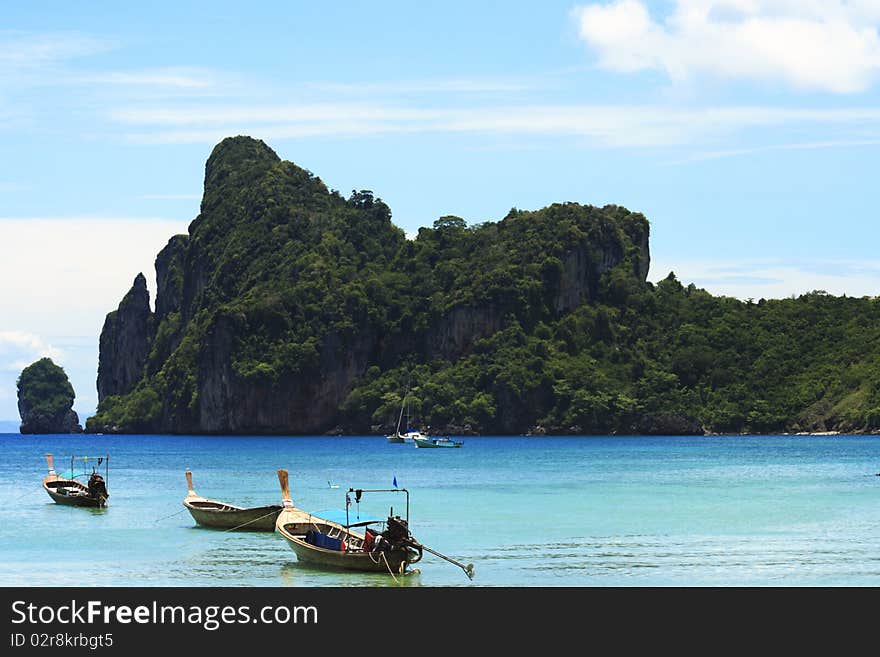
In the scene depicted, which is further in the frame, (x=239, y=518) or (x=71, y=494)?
(x=71, y=494)

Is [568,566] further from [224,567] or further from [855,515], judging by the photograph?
[855,515]

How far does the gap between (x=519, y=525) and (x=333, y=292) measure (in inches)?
4829

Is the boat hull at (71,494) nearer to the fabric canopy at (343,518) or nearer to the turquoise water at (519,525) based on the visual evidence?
the turquoise water at (519,525)

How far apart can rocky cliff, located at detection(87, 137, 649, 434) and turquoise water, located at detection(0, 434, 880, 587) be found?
2802 inches

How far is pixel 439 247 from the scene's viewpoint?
172875 millimetres

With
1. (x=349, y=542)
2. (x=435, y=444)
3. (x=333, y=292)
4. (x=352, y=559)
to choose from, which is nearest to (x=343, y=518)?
(x=349, y=542)

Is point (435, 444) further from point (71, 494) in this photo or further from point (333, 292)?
point (71, 494)

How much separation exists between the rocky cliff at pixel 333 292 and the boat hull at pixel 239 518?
367ft

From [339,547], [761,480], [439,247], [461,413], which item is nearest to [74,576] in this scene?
[339,547]

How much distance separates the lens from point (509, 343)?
152250mm

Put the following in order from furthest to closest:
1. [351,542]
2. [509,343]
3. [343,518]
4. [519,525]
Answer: [509,343] → [519,525] → [343,518] → [351,542]

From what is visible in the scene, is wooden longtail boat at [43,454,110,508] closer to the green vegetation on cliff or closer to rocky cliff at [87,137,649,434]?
the green vegetation on cliff
